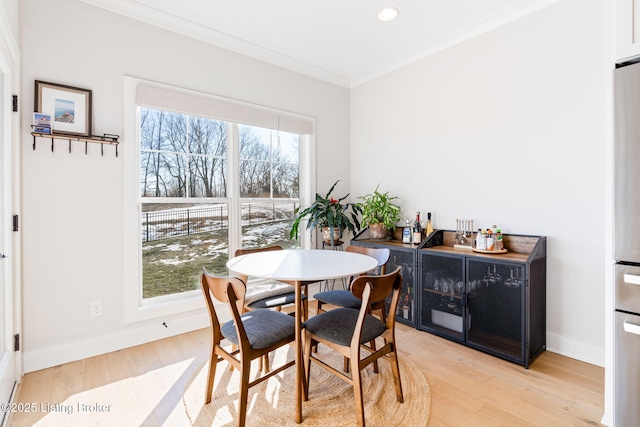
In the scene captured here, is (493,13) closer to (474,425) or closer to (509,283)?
(509,283)

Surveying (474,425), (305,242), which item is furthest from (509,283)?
(305,242)

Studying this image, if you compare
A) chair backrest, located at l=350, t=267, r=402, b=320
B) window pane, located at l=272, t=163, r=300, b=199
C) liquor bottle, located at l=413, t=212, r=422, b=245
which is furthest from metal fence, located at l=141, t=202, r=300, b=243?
chair backrest, located at l=350, t=267, r=402, b=320

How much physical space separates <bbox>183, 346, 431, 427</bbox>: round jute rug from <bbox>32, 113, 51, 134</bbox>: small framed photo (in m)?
2.04

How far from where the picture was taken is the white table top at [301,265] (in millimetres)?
1753

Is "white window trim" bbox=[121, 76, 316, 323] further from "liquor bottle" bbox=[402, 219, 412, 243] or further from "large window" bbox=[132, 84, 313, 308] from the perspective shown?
"liquor bottle" bbox=[402, 219, 412, 243]

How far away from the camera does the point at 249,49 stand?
3.27 m

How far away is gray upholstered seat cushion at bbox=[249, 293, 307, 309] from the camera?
230 cm

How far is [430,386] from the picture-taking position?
83.0 inches

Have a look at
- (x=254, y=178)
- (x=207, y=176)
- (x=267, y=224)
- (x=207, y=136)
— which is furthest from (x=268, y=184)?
(x=207, y=136)

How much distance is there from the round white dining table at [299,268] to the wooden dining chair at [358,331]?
0.42ft

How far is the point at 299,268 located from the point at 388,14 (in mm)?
2320

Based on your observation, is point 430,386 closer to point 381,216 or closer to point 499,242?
point 499,242

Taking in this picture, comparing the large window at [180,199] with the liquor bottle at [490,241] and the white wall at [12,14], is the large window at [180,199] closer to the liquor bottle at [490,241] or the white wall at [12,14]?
the white wall at [12,14]

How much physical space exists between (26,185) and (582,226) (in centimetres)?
410
